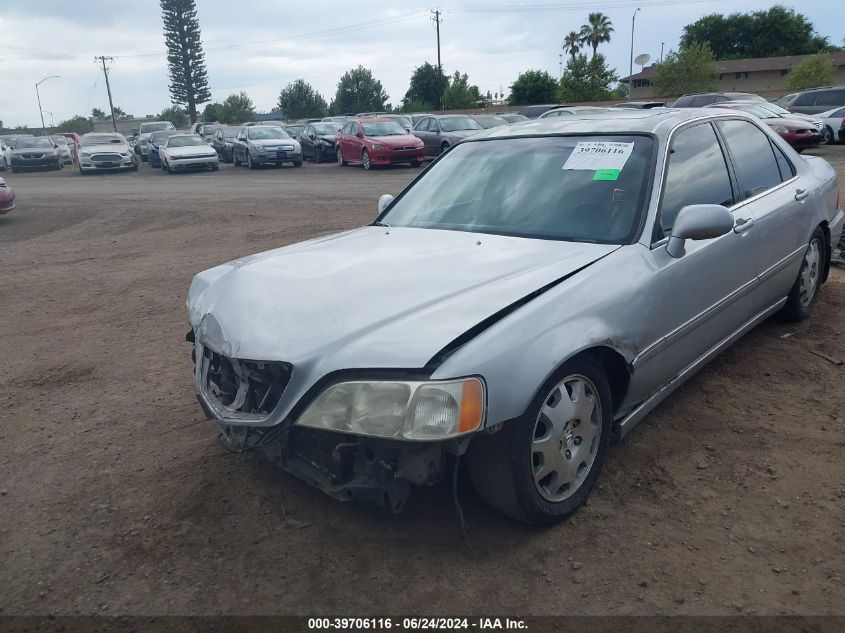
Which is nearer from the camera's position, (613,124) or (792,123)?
(613,124)

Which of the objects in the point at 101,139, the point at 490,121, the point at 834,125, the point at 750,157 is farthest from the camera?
the point at 101,139

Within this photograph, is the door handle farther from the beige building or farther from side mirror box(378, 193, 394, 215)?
the beige building

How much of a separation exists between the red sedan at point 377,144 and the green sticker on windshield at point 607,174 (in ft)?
59.0

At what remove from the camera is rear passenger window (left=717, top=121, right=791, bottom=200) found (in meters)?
4.19

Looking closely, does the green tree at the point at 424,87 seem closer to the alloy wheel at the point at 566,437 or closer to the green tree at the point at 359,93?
the green tree at the point at 359,93

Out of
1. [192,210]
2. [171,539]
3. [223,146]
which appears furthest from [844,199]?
[223,146]

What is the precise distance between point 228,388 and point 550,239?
163 centimetres

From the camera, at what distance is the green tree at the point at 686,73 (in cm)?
4869

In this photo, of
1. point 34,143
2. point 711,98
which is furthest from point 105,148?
point 711,98

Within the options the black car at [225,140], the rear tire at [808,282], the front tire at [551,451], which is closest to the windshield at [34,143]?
the black car at [225,140]

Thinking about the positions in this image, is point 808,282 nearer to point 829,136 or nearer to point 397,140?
point 397,140

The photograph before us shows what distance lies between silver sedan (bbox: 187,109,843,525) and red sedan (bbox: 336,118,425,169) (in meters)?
17.1

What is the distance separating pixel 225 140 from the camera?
2809 cm

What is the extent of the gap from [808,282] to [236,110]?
282 feet
